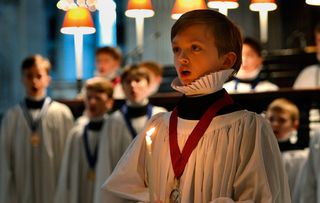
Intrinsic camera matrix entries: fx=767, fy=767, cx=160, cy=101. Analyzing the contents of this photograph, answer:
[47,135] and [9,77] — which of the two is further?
[9,77]

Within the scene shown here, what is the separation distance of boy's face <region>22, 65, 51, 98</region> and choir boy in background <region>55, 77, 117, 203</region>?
609mm

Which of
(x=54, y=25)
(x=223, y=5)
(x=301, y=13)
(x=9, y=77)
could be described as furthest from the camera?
(x=54, y=25)

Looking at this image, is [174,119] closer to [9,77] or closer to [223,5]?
[223,5]

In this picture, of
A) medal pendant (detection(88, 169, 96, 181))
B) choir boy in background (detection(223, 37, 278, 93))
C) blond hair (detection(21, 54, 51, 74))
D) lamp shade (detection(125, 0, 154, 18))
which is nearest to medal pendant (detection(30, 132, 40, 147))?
blond hair (detection(21, 54, 51, 74))

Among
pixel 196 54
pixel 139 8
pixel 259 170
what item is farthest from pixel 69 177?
pixel 259 170

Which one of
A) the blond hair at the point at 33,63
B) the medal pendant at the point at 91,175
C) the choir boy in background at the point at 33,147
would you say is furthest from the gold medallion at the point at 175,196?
the blond hair at the point at 33,63

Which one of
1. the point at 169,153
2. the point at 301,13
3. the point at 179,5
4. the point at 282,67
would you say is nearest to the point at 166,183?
the point at 169,153

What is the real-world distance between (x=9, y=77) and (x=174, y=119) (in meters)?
10.4

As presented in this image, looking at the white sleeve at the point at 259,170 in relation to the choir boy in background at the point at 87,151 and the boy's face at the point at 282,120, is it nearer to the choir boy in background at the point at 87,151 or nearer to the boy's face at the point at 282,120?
the boy's face at the point at 282,120

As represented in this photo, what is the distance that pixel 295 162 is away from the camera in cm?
621

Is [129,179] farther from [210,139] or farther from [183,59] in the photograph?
[183,59]

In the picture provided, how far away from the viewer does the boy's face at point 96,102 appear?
6.53 meters

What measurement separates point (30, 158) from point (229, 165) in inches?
170

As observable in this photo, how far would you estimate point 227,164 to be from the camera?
9.57 ft
